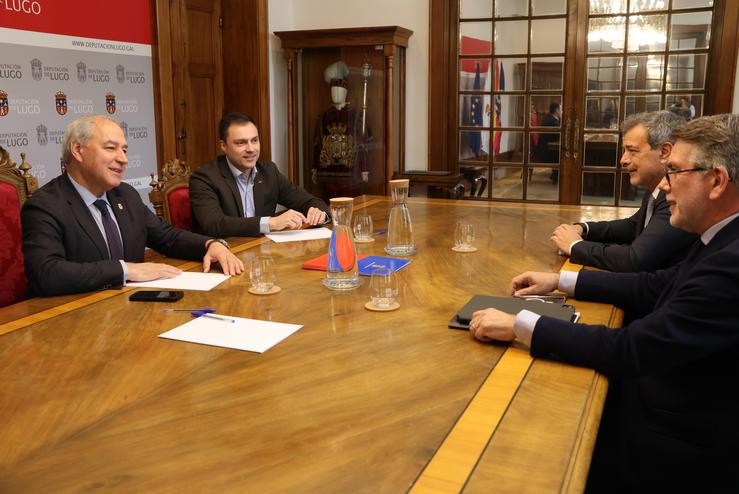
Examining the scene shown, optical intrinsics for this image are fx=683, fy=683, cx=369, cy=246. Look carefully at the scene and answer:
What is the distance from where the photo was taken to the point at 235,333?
1.64 metres

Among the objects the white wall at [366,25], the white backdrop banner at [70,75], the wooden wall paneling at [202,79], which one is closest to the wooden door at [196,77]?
the wooden wall paneling at [202,79]

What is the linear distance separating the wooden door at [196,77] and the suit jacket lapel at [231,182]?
1845mm

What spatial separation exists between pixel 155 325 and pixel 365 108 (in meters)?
4.08

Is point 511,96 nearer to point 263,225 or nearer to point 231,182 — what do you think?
point 231,182

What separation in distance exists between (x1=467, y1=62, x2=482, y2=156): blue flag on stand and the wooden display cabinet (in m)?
0.58

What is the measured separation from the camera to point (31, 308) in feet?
6.06

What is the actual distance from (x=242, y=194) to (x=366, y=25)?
2.96m

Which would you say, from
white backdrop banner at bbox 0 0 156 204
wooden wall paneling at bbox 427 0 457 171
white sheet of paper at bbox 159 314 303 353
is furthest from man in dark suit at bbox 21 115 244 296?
wooden wall paneling at bbox 427 0 457 171

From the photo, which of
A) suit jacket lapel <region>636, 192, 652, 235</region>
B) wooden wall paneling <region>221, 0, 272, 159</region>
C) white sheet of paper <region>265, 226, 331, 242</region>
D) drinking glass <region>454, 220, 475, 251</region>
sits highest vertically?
wooden wall paneling <region>221, 0, 272, 159</region>

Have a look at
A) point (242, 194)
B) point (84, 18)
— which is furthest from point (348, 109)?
point (242, 194)

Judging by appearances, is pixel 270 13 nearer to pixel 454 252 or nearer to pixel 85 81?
pixel 85 81

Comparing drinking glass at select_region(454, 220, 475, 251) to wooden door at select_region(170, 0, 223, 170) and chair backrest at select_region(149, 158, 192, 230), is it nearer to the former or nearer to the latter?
chair backrest at select_region(149, 158, 192, 230)

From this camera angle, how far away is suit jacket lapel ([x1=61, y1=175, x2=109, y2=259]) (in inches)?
89.5

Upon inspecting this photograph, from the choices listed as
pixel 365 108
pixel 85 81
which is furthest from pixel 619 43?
pixel 85 81
